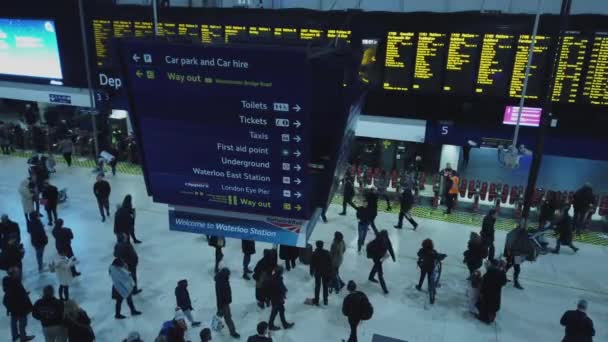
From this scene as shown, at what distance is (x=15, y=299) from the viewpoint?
7.46 m

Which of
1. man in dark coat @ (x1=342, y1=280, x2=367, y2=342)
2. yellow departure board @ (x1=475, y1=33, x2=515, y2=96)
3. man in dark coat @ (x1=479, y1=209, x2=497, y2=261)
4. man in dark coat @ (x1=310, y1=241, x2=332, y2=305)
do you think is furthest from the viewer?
yellow departure board @ (x1=475, y1=33, x2=515, y2=96)

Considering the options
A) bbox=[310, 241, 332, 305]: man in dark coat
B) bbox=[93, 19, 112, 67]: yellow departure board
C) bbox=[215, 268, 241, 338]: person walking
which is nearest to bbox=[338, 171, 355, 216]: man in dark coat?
bbox=[310, 241, 332, 305]: man in dark coat

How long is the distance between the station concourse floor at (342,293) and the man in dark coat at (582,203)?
0.72 m

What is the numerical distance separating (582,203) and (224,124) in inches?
448

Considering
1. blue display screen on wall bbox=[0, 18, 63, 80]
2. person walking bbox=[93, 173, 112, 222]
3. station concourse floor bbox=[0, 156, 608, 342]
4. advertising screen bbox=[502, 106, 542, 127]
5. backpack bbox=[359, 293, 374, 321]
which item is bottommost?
station concourse floor bbox=[0, 156, 608, 342]

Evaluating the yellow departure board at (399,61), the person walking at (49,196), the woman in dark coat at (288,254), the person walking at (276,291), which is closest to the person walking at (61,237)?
the person walking at (49,196)

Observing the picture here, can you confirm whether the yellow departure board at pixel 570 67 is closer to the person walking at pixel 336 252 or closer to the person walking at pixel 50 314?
the person walking at pixel 336 252

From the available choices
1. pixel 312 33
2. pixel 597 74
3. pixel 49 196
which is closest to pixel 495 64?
pixel 597 74

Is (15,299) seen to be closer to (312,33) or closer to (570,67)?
(312,33)

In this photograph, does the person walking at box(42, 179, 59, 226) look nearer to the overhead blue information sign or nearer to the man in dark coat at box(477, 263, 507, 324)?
the overhead blue information sign

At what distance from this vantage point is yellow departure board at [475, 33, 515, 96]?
11.5 m

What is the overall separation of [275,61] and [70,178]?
14428 mm

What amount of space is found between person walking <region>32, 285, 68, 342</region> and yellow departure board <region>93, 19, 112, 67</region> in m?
9.59

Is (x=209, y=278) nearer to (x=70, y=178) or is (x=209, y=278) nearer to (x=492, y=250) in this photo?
(x=492, y=250)
